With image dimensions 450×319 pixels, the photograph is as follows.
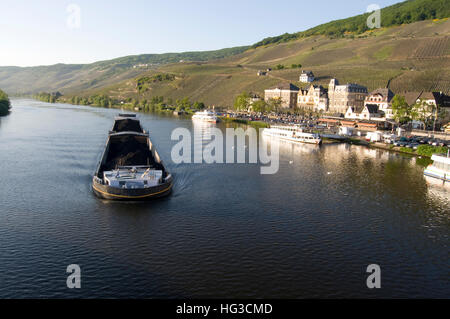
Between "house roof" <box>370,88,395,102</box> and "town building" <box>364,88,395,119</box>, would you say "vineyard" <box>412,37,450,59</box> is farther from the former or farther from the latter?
"town building" <box>364,88,395,119</box>

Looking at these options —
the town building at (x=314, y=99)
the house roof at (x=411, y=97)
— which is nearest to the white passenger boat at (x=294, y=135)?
the house roof at (x=411, y=97)

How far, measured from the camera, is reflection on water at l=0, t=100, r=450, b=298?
2262cm

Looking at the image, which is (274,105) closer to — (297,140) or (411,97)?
(411,97)

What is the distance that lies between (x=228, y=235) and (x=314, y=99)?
12352cm

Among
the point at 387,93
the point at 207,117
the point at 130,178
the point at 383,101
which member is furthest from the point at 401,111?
the point at 130,178

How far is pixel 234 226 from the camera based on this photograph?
103 feet

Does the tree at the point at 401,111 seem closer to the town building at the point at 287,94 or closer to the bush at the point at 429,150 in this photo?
the bush at the point at 429,150

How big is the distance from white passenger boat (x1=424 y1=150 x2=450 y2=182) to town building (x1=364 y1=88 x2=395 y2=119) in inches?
2366

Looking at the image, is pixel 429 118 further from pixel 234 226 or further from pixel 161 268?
pixel 161 268

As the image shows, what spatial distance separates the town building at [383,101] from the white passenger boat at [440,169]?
60092 mm

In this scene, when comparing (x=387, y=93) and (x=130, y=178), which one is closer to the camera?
(x=130, y=178)

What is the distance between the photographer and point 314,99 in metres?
144

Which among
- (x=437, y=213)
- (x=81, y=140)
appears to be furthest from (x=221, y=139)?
(x=437, y=213)

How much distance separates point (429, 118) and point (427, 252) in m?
78.6
